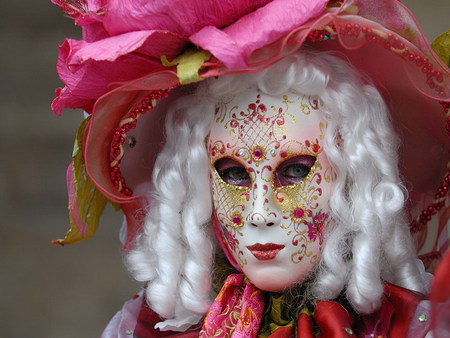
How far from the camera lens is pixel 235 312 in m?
1.44

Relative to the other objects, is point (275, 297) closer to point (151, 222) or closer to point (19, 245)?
point (151, 222)

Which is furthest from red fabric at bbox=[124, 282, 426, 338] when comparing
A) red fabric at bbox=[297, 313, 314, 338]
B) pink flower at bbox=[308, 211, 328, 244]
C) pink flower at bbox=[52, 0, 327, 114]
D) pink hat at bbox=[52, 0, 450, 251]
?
pink flower at bbox=[52, 0, 327, 114]

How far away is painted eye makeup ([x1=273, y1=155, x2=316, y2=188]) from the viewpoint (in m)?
1.36

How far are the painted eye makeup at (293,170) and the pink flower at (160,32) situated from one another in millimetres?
218

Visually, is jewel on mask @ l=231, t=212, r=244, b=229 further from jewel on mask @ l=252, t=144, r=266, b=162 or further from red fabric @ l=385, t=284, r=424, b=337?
red fabric @ l=385, t=284, r=424, b=337

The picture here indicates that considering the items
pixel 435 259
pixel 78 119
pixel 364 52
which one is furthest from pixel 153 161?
pixel 78 119

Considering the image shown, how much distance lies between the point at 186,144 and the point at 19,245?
1558 mm

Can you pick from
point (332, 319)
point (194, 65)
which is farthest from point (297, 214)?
point (194, 65)

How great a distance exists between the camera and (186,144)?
4.84 ft

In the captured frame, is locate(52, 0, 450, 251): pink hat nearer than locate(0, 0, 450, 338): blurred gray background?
Yes

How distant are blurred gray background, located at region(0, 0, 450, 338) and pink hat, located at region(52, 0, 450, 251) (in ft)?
4.17

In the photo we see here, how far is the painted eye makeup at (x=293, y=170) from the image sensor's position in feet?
4.46

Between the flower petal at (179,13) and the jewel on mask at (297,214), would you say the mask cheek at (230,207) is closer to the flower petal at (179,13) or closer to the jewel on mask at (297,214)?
the jewel on mask at (297,214)

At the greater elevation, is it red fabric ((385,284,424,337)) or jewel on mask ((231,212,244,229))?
jewel on mask ((231,212,244,229))
